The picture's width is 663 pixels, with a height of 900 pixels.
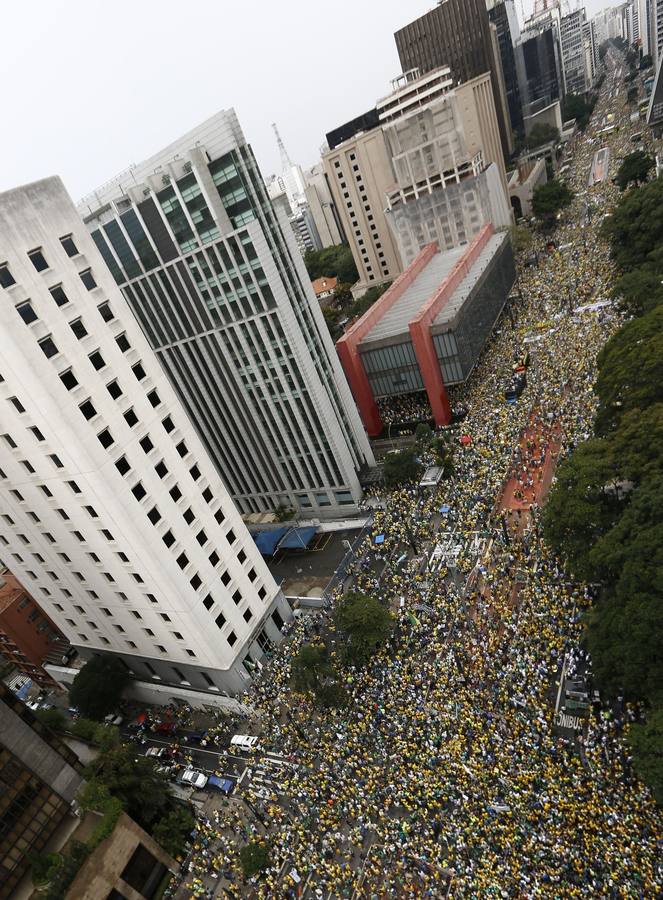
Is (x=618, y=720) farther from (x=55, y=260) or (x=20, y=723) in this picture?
(x=55, y=260)

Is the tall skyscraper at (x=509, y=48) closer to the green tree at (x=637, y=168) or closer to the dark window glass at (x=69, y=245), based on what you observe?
the green tree at (x=637, y=168)

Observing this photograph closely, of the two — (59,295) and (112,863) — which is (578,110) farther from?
(112,863)

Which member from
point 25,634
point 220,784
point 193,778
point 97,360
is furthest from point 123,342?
point 25,634

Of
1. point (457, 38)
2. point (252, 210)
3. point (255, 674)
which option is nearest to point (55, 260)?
point (252, 210)

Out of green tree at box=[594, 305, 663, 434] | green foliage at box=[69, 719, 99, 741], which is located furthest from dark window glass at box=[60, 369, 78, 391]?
green tree at box=[594, 305, 663, 434]

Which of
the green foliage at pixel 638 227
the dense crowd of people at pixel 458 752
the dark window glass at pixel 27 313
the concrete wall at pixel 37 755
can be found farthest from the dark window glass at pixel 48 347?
the green foliage at pixel 638 227
